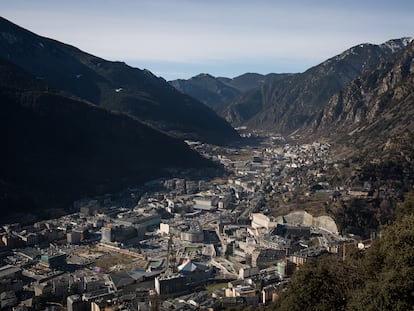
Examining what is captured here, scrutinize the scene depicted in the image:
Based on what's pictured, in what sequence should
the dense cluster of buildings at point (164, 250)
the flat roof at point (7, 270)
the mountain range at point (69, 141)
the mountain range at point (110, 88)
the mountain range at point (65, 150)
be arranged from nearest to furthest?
the dense cluster of buildings at point (164, 250) < the flat roof at point (7, 270) < the mountain range at point (65, 150) < the mountain range at point (69, 141) < the mountain range at point (110, 88)

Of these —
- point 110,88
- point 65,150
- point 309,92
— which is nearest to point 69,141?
point 65,150

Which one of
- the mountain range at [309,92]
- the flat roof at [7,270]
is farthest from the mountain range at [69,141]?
the mountain range at [309,92]

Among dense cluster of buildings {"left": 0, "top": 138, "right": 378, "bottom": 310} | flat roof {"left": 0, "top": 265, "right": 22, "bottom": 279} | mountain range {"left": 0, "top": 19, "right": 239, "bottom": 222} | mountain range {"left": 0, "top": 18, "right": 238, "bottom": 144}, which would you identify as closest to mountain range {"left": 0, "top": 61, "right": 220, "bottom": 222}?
mountain range {"left": 0, "top": 19, "right": 239, "bottom": 222}

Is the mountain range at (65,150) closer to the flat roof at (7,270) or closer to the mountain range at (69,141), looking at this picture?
the mountain range at (69,141)

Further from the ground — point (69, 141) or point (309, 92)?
point (309, 92)

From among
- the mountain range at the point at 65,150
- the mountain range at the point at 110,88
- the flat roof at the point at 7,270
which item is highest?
the mountain range at the point at 110,88

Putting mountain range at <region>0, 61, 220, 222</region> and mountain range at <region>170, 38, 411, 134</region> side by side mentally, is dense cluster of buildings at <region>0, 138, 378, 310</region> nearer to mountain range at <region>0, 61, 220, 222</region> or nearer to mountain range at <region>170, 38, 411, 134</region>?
mountain range at <region>0, 61, 220, 222</region>

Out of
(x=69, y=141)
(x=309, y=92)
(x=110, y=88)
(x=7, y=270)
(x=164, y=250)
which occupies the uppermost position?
(x=309, y=92)

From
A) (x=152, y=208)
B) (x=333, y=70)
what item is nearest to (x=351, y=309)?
(x=152, y=208)

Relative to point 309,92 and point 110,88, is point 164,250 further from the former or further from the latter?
point 309,92

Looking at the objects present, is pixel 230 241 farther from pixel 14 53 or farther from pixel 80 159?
pixel 14 53

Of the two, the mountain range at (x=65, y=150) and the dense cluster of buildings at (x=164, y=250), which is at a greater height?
the mountain range at (x=65, y=150)
